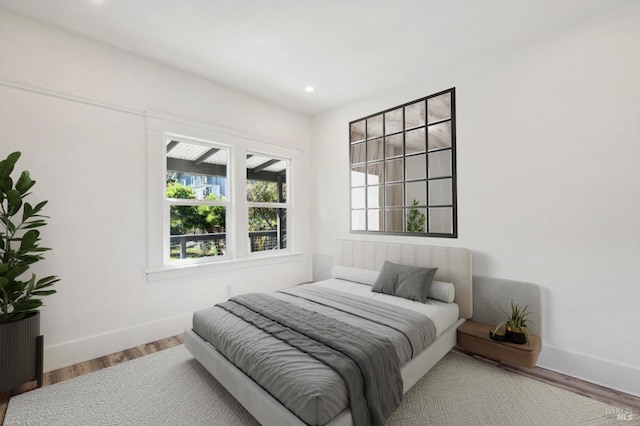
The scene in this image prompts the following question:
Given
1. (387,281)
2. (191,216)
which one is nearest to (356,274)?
(387,281)

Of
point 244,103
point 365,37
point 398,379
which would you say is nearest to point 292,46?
point 365,37

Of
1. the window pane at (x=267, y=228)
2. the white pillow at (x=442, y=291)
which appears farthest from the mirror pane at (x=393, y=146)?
the window pane at (x=267, y=228)

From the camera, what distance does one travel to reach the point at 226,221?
3.77 metres

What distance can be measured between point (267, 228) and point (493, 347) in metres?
3.01

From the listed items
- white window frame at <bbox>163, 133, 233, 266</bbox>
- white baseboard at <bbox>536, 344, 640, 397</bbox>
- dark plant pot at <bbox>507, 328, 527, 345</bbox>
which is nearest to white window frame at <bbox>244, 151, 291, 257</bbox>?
white window frame at <bbox>163, 133, 233, 266</bbox>

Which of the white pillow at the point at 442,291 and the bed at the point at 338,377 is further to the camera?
the white pillow at the point at 442,291

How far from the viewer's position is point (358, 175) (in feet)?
13.4

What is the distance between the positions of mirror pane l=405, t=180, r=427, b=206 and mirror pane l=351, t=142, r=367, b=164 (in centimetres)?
81

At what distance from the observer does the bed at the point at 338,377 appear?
1.53m

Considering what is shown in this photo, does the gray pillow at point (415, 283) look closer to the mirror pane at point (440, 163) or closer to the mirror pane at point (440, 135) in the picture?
the mirror pane at point (440, 163)

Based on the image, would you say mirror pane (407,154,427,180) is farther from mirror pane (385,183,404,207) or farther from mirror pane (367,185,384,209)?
mirror pane (367,185,384,209)

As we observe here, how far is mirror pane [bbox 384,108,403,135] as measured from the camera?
3609mm

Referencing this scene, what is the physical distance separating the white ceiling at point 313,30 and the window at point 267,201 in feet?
4.10

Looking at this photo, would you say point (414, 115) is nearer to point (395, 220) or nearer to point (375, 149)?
point (375, 149)
